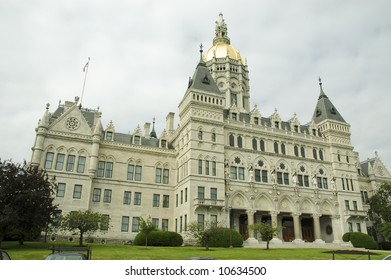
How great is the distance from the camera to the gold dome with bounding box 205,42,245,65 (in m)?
Answer: 72.6

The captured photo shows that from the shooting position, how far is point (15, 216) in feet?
89.6

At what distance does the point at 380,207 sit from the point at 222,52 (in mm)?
42059

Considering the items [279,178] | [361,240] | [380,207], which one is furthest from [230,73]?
[361,240]

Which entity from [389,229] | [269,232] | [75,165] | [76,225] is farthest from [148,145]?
[389,229]

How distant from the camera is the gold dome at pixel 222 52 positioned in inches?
2859

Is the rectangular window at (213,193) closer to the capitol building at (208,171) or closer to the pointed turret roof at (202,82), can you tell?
the capitol building at (208,171)

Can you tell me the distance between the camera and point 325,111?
195ft

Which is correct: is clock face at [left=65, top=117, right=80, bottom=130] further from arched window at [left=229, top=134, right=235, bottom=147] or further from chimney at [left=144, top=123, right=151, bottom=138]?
arched window at [left=229, top=134, right=235, bottom=147]

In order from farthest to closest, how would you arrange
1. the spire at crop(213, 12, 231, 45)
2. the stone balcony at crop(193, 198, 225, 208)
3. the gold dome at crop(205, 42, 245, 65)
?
the spire at crop(213, 12, 231, 45) → the gold dome at crop(205, 42, 245, 65) → the stone balcony at crop(193, 198, 225, 208)

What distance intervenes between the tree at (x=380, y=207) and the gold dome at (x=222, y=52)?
36.8 metres

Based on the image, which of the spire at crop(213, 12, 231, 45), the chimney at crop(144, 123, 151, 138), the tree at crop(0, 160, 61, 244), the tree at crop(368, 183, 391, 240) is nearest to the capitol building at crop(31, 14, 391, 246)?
the tree at crop(368, 183, 391, 240)

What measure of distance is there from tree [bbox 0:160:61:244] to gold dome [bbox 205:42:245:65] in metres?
49.9

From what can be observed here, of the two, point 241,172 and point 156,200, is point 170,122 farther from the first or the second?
point 241,172
